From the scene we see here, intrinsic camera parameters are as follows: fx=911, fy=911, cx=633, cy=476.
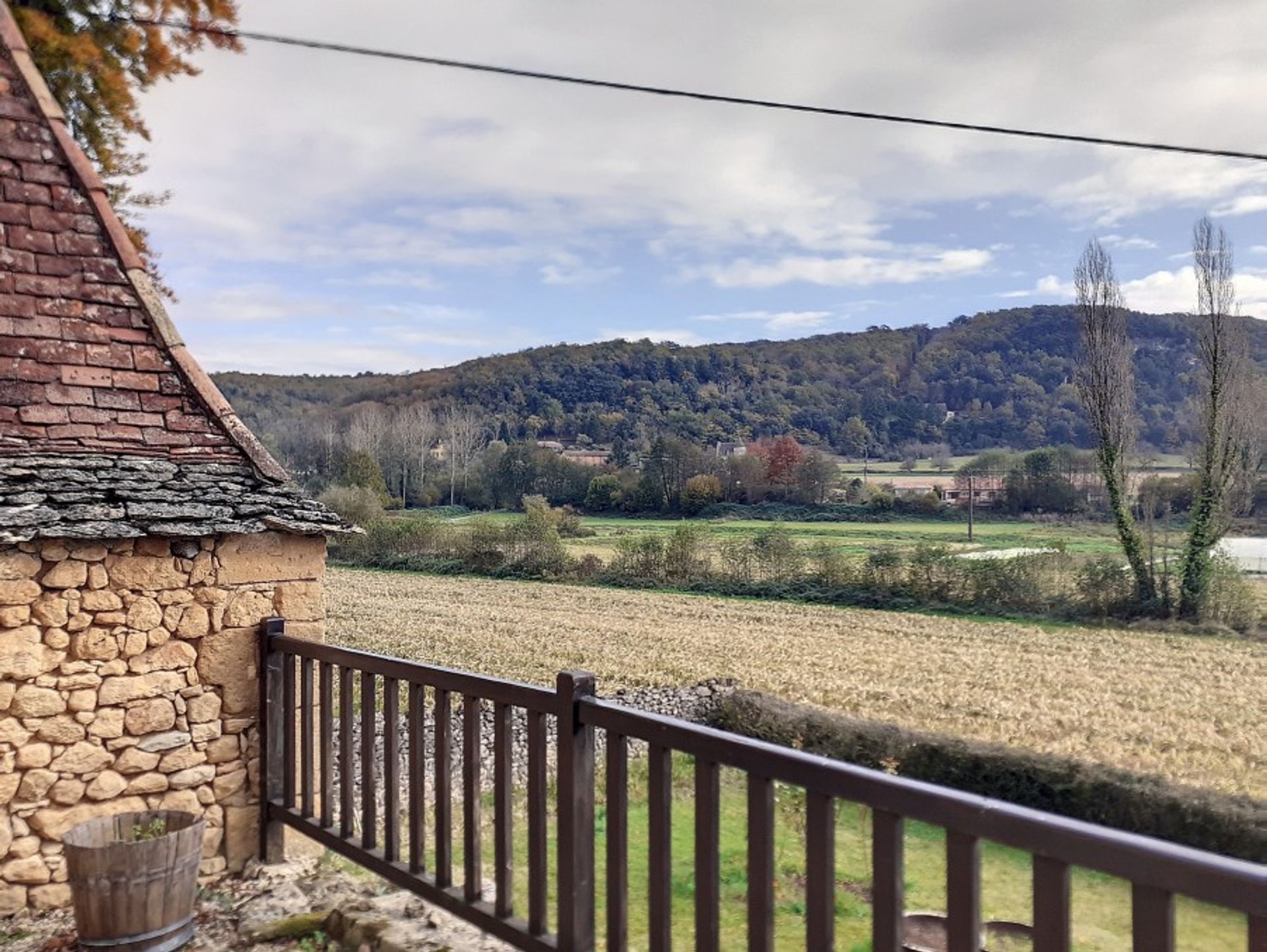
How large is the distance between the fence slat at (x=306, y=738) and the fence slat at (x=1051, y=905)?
2848mm

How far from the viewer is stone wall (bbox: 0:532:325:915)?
3631 mm

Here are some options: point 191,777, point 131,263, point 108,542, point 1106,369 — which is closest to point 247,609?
point 108,542

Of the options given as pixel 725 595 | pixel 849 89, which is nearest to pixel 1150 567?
pixel 725 595

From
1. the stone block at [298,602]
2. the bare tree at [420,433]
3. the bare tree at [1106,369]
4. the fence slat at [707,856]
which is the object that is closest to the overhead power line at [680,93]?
the stone block at [298,602]

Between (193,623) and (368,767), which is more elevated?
(193,623)

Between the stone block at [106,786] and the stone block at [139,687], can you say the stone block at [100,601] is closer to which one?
the stone block at [139,687]

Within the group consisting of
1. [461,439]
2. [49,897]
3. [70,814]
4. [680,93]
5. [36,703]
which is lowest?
[49,897]

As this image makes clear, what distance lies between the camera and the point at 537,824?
8.14 feet

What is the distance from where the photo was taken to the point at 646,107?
33.7 metres

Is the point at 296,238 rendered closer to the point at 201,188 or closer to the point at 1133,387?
the point at 201,188

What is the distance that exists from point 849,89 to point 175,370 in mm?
13205

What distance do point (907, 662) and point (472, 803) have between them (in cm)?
1432

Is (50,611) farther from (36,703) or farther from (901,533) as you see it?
(901,533)

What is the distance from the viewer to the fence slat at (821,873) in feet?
5.65
